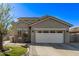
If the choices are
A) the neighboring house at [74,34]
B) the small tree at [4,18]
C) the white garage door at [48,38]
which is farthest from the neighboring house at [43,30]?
the small tree at [4,18]

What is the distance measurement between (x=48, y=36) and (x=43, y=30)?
3.46 ft

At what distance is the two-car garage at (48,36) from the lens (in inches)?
1006

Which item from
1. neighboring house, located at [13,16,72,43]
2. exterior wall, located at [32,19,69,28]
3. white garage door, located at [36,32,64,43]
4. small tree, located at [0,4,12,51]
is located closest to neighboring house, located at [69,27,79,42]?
neighboring house, located at [13,16,72,43]

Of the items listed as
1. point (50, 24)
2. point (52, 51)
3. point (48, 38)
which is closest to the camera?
point (52, 51)

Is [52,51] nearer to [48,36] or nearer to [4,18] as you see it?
[4,18]

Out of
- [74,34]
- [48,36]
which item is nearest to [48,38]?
[48,36]

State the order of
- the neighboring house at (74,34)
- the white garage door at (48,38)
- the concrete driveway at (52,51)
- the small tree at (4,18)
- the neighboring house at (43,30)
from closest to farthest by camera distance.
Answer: the concrete driveway at (52,51)
the small tree at (4,18)
the white garage door at (48,38)
the neighboring house at (43,30)
the neighboring house at (74,34)

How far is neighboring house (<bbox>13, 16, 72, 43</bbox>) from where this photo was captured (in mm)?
25656

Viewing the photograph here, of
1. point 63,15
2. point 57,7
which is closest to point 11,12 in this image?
point 57,7

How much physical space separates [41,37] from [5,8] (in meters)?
9.56

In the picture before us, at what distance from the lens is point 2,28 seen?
17.1m

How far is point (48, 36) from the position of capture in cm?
2559

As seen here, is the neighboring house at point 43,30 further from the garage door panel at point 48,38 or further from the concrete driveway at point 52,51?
the concrete driveway at point 52,51

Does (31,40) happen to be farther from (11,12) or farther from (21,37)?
(11,12)
